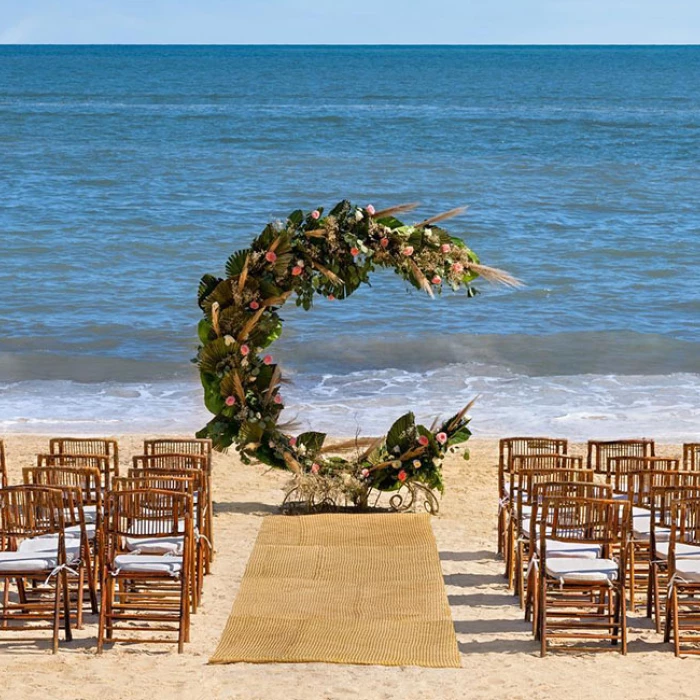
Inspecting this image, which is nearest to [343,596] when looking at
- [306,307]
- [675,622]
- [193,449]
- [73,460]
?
[675,622]

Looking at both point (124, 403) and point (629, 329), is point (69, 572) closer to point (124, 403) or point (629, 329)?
point (124, 403)

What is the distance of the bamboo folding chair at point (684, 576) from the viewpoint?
25.4 feet

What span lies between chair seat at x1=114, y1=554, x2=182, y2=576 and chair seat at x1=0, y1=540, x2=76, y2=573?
1.32 feet

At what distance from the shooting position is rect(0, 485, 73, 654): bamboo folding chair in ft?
25.5

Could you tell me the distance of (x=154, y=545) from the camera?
8.27m

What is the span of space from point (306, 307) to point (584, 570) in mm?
4573

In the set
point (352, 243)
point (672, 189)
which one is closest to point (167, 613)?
point (352, 243)

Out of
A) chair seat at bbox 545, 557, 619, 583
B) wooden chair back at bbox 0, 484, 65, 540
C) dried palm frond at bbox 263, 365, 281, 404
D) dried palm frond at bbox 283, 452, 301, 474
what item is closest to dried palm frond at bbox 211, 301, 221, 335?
dried palm frond at bbox 263, 365, 281, 404

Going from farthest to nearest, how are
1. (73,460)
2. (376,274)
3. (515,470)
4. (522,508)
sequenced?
(376,274) → (515,470) → (73,460) → (522,508)

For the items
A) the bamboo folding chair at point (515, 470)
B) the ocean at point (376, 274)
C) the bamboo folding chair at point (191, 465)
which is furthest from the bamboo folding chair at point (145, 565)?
the ocean at point (376, 274)

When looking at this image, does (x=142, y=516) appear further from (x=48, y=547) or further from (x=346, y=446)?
(x=346, y=446)

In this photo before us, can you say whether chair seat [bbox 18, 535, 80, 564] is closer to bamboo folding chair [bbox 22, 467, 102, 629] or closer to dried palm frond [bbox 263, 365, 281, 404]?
bamboo folding chair [bbox 22, 467, 102, 629]

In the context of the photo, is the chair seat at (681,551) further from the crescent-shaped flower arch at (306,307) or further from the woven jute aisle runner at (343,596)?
the crescent-shaped flower arch at (306,307)

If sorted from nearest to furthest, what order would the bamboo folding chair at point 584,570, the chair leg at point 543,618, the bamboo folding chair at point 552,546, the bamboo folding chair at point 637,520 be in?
the chair leg at point 543,618 → the bamboo folding chair at point 584,570 → the bamboo folding chair at point 552,546 → the bamboo folding chair at point 637,520
